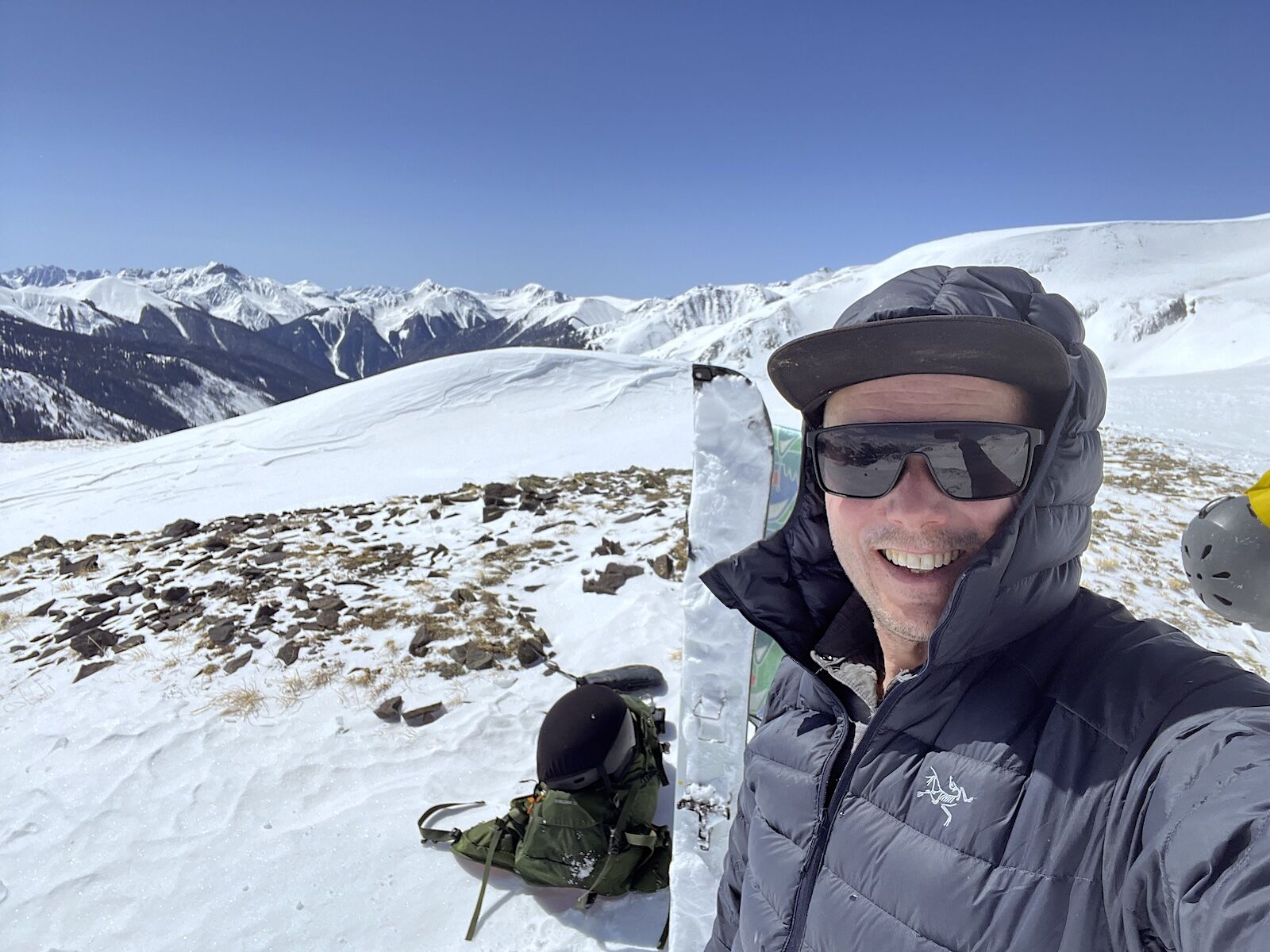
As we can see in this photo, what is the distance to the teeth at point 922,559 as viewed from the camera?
174 cm

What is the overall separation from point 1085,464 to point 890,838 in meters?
1.08

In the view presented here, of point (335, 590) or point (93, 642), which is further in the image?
point (335, 590)

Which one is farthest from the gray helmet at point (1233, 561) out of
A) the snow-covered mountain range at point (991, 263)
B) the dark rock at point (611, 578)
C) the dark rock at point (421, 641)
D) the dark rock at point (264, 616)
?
the snow-covered mountain range at point (991, 263)

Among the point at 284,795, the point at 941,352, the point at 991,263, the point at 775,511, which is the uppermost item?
the point at 991,263

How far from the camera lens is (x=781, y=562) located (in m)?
2.38

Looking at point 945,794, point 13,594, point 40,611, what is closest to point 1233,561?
point 945,794

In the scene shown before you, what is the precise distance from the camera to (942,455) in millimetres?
1746

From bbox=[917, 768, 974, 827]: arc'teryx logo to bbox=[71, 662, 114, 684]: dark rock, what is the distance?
28.2ft

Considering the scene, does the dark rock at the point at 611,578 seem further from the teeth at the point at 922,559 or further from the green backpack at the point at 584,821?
the teeth at the point at 922,559

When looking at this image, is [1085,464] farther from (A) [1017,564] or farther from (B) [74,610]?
(B) [74,610]

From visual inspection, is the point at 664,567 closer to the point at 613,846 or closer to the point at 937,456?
the point at 613,846

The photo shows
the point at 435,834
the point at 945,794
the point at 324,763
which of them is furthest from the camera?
the point at 324,763

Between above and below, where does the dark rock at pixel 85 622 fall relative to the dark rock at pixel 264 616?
below

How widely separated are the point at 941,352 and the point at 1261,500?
5.34ft
